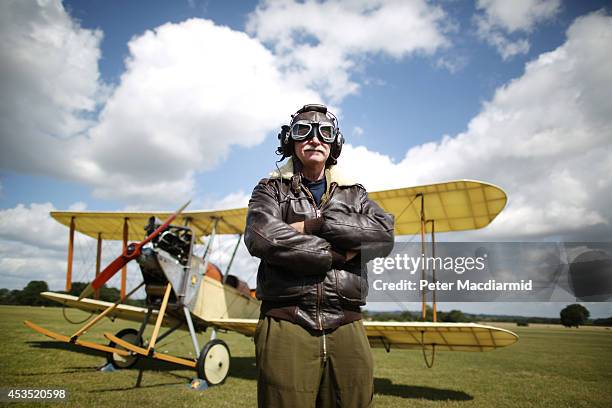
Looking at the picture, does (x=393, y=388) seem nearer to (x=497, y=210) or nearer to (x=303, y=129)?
(x=497, y=210)

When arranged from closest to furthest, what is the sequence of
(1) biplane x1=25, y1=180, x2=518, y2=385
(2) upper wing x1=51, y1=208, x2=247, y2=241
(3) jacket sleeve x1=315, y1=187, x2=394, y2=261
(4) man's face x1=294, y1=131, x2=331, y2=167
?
(3) jacket sleeve x1=315, y1=187, x2=394, y2=261 < (4) man's face x1=294, y1=131, x2=331, y2=167 < (1) biplane x1=25, y1=180, x2=518, y2=385 < (2) upper wing x1=51, y1=208, x2=247, y2=241

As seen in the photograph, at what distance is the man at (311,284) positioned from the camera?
1.34 m

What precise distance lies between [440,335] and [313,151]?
597 centimetres

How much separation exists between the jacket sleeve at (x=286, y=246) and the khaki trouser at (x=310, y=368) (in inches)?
8.9

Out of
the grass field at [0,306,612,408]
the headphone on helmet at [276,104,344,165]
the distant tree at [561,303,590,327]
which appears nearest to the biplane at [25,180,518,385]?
the grass field at [0,306,612,408]

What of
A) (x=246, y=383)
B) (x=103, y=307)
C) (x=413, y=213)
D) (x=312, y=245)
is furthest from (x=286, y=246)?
(x=103, y=307)

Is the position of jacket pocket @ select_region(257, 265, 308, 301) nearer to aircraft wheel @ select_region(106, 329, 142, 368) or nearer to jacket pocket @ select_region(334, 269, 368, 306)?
jacket pocket @ select_region(334, 269, 368, 306)

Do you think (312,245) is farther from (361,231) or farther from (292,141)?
(292,141)

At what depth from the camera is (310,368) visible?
134 cm

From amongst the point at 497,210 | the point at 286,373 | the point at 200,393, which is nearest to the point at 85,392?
the point at 200,393

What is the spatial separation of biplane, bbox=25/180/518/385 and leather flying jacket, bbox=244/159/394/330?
4.95m

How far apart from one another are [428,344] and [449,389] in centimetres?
90

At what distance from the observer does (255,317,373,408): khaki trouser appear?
130 centimetres

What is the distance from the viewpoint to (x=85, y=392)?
200 inches
